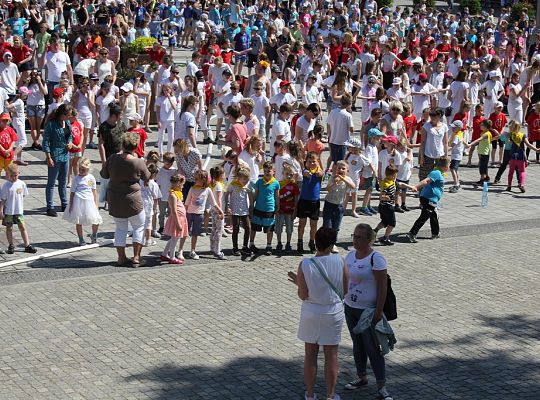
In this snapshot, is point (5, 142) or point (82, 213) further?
point (5, 142)

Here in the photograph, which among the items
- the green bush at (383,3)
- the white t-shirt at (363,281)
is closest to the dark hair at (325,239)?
the white t-shirt at (363,281)

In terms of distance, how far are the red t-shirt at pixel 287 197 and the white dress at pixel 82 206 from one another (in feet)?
7.88

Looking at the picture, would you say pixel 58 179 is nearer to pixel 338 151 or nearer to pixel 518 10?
pixel 338 151

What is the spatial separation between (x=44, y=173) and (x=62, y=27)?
48.7 ft

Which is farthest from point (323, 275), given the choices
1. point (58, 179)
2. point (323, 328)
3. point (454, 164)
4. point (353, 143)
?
point (454, 164)

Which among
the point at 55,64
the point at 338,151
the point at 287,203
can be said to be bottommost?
the point at 287,203

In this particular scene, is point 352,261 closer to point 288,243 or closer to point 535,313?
point 535,313

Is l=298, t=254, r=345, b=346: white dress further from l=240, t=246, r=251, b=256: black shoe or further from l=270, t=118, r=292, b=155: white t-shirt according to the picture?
l=270, t=118, r=292, b=155: white t-shirt

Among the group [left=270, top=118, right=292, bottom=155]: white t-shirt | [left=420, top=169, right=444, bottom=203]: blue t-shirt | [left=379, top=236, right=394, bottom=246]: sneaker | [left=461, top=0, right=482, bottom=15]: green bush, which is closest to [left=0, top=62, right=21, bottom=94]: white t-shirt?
[left=270, top=118, right=292, bottom=155]: white t-shirt

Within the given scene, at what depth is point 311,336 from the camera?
383 inches

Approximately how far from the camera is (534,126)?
72.1 feet

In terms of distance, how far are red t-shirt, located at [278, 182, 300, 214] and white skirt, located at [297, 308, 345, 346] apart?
547 centimetres

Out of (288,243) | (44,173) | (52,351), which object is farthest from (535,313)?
(44,173)

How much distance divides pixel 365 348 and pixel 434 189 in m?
6.40
